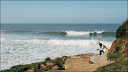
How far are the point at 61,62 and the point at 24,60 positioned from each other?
7273 millimetres

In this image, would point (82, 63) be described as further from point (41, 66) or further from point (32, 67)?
point (32, 67)

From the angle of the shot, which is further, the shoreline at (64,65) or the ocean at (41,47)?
the ocean at (41,47)

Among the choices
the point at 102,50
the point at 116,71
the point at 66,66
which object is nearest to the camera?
the point at 116,71

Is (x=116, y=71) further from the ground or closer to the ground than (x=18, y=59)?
further from the ground

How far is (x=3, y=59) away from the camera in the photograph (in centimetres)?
1784

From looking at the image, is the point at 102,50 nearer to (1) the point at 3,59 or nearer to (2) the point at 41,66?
(2) the point at 41,66

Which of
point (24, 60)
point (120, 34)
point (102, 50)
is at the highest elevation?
point (120, 34)

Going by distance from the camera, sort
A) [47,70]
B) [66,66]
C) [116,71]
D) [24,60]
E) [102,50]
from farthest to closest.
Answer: [24,60] < [102,50] < [66,66] < [47,70] < [116,71]

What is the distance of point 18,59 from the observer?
1823 centimetres

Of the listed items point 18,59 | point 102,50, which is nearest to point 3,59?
point 18,59

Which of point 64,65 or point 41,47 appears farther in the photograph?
point 41,47

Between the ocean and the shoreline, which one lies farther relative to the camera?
the ocean

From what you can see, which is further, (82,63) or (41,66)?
(82,63)

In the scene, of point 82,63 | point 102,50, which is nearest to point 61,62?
point 82,63
